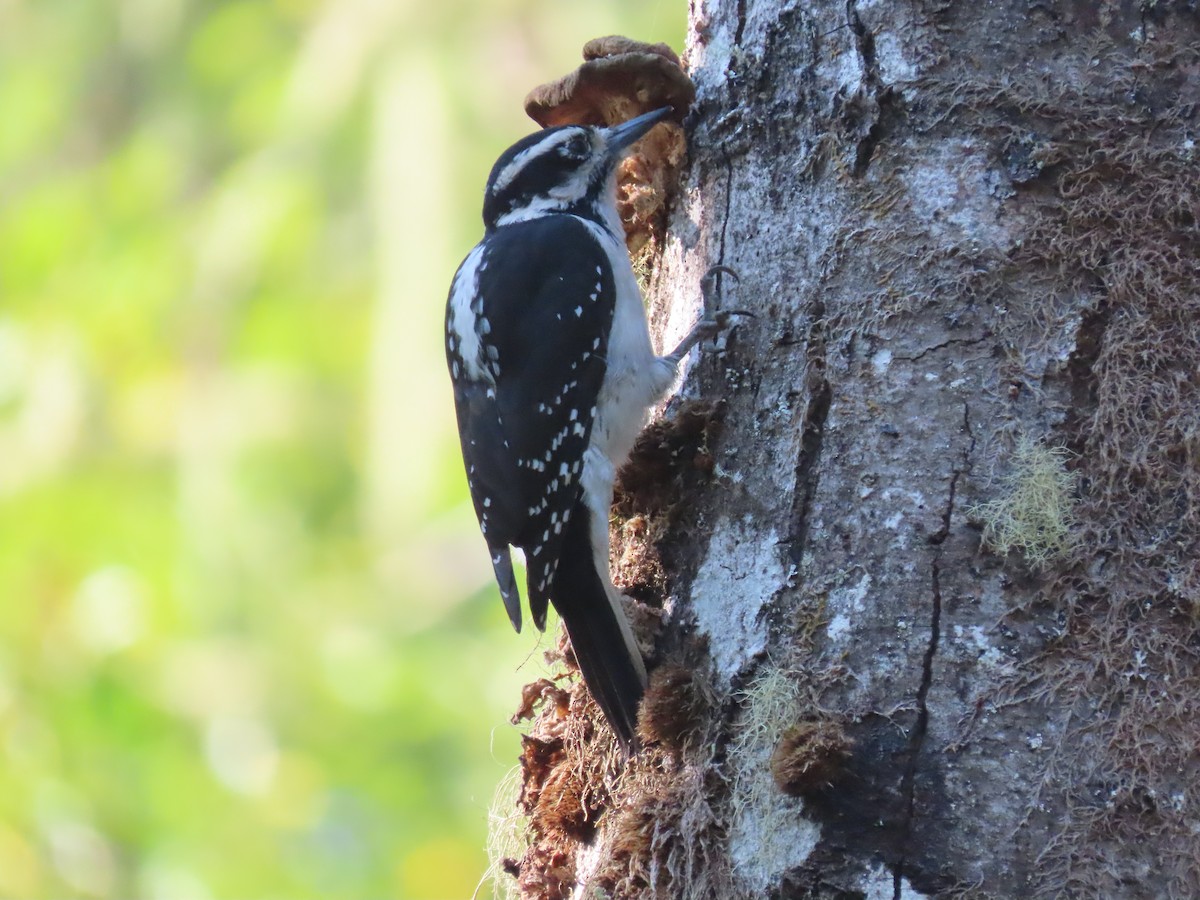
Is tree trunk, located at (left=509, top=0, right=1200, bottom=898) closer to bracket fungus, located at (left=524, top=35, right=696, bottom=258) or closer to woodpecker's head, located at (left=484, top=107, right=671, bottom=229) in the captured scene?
bracket fungus, located at (left=524, top=35, right=696, bottom=258)

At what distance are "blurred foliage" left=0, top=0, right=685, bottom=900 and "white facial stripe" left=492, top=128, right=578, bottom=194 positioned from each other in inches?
42.3

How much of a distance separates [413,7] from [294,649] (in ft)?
9.85

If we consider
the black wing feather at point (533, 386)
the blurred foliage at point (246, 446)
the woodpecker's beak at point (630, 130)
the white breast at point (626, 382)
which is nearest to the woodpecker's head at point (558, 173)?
the woodpecker's beak at point (630, 130)

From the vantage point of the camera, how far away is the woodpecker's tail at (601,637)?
291 cm

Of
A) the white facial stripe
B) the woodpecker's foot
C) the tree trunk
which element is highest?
the white facial stripe

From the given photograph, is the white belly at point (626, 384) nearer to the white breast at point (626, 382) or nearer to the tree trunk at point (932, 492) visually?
the white breast at point (626, 382)

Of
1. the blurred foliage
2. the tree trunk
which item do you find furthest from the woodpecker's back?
the blurred foliage

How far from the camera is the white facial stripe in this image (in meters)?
3.97

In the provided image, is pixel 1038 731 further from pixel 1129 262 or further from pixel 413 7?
pixel 413 7

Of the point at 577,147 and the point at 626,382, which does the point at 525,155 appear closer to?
the point at 577,147

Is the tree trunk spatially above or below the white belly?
below

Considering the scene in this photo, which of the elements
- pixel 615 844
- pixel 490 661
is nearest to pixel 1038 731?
pixel 615 844

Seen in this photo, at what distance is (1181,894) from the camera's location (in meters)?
2.19

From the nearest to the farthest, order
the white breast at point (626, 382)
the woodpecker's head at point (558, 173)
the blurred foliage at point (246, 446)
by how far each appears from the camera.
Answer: the white breast at point (626, 382), the woodpecker's head at point (558, 173), the blurred foliage at point (246, 446)
